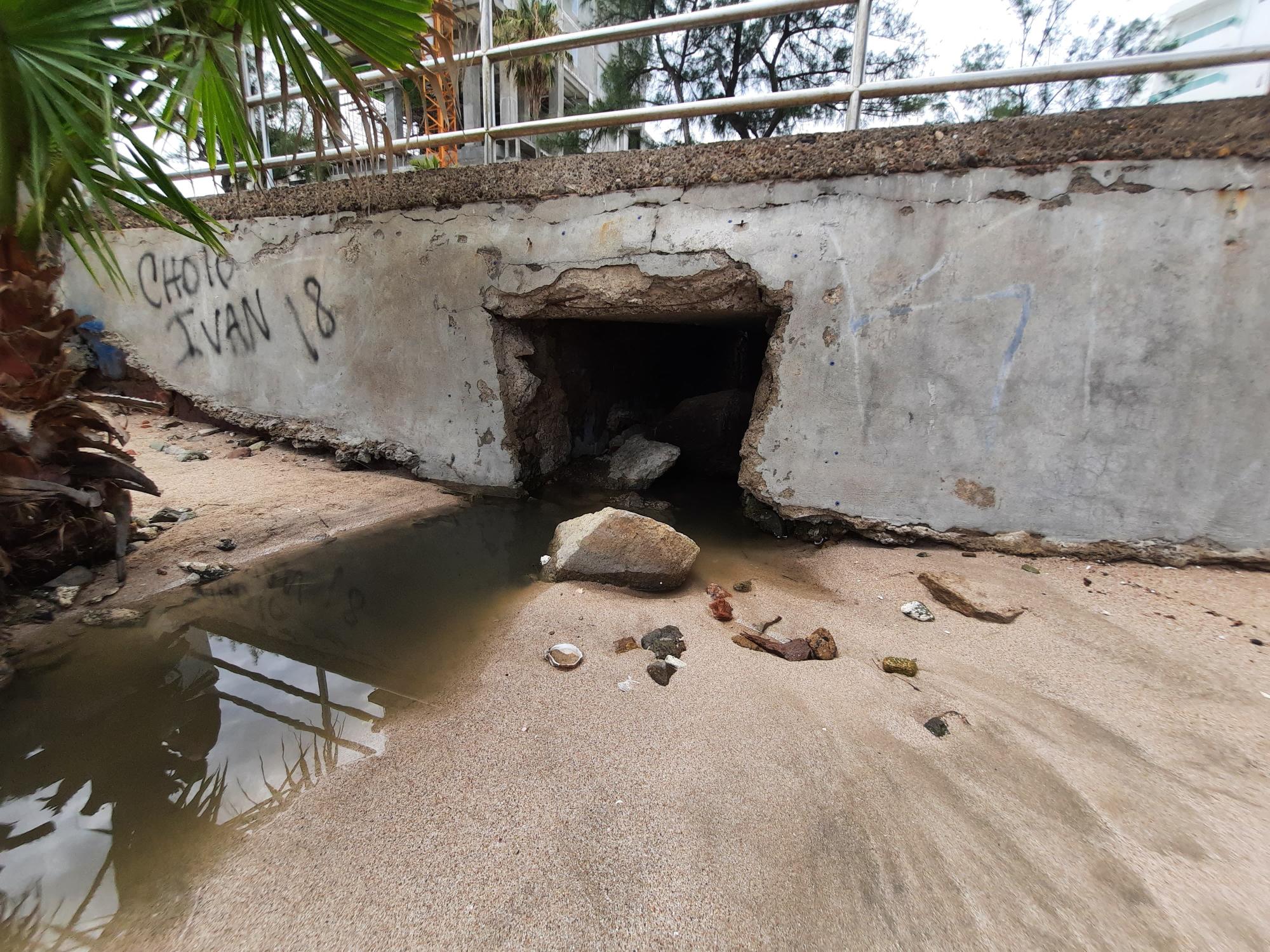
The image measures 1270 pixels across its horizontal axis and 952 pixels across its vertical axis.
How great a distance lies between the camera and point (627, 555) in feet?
9.08

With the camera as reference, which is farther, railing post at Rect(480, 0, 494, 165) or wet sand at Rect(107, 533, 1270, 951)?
railing post at Rect(480, 0, 494, 165)

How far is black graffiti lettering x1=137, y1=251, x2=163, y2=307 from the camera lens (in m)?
4.93

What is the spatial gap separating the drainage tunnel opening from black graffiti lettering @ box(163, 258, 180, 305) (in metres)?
3.21

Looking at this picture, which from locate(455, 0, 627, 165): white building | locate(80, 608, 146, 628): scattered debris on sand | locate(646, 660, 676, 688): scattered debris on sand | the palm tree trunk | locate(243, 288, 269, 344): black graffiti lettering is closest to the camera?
locate(646, 660, 676, 688): scattered debris on sand

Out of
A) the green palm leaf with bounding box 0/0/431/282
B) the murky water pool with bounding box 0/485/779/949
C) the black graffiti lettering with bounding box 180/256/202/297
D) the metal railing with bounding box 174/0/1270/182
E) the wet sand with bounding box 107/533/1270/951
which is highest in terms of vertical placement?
the metal railing with bounding box 174/0/1270/182

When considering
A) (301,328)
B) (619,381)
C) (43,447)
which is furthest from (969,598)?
(301,328)

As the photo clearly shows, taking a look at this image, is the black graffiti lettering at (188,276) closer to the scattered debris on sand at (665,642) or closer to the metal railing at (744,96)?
the metal railing at (744,96)

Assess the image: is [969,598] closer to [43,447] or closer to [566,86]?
[43,447]

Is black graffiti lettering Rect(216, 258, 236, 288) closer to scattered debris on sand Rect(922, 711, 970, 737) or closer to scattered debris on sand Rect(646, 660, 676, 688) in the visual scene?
scattered debris on sand Rect(646, 660, 676, 688)

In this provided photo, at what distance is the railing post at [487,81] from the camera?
356cm

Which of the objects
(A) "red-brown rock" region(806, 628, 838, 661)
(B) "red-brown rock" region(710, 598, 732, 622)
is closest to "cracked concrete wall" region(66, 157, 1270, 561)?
(B) "red-brown rock" region(710, 598, 732, 622)

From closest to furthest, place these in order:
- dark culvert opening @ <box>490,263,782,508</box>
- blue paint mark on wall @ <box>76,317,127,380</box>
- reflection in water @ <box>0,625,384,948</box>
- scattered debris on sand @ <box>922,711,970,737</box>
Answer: reflection in water @ <box>0,625,384,948</box>
scattered debris on sand @ <box>922,711,970,737</box>
dark culvert opening @ <box>490,263,782,508</box>
blue paint mark on wall @ <box>76,317,127,380</box>

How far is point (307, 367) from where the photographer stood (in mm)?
4480

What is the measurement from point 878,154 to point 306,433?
14.7 ft
